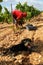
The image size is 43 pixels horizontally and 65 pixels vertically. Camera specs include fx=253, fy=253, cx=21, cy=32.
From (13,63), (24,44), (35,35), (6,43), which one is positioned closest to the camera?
(13,63)

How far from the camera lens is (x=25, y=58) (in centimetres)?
634

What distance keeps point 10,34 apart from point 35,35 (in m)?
0.90

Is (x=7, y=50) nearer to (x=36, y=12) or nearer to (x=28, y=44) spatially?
(x=28, y=44)

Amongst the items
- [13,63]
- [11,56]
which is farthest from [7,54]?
[13,63]

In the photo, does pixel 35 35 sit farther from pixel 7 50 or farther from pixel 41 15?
pixel 41 15

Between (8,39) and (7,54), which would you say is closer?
(7,54)

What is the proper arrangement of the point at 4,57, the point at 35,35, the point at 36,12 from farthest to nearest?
1. the point at 36,12
2. the point at 35,35
3. the point at 4,57

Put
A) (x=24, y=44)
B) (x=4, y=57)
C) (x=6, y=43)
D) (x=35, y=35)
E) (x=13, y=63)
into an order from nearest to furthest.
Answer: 1. (x=13, y=63)
2. (x=4, y=57)
3. (x=24, y=44)
4. (x=6, y=43)
5. (x=35, y=35)

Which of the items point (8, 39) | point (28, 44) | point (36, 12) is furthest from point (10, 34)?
point (36, 12)

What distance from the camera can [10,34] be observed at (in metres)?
8.60

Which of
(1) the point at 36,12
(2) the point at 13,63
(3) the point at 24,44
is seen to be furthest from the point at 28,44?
(1) the point at 36,12

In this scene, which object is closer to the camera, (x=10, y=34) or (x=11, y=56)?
(x=11, y=56)

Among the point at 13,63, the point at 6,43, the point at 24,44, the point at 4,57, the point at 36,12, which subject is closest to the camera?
the point at 13,63

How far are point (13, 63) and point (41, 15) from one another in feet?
25.9
